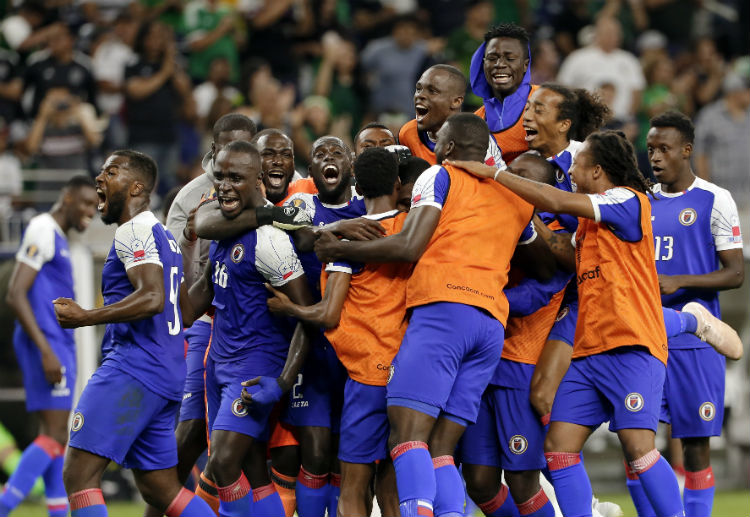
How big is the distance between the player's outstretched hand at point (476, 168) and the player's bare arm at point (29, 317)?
4.27 meters

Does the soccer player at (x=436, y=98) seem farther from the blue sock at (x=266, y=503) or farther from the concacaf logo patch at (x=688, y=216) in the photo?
the blue sock at (x=266, y=503)

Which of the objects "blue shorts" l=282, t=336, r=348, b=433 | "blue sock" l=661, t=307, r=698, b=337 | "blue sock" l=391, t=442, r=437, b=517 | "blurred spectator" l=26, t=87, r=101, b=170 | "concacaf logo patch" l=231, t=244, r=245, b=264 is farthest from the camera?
"blurred spectator" l=26, t=87, r=101, b=170

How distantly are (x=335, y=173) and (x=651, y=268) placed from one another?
1.84 meters

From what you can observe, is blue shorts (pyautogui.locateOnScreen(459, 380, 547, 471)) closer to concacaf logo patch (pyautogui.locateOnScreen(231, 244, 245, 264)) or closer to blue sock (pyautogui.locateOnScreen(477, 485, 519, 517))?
blue sock (pyautogui.locateOnScreen(477, 485, 519, 517))

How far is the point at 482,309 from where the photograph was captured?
5.80 meters

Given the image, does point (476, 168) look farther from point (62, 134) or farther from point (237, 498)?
point (62, 134)

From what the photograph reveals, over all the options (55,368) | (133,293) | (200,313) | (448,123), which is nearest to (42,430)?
(55,368)

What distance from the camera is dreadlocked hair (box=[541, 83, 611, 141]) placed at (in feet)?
21.9

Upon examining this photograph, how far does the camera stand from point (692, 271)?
23.4ft

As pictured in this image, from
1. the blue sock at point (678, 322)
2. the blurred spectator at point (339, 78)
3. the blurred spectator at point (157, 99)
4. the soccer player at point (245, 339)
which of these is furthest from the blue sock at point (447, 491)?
the blurred spectator at point (339, 78)

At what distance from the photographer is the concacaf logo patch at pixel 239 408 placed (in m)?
6.14

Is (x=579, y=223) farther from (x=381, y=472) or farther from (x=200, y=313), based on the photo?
(x=200, y=313)

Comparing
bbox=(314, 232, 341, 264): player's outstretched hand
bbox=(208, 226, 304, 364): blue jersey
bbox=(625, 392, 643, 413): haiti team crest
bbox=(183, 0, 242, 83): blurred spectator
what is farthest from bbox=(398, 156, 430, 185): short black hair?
bbox=(183, 0, 242, 83): blurred spectator

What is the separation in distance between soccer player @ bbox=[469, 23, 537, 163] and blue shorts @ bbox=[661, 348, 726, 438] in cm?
169
